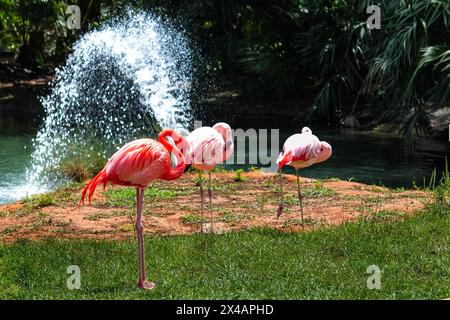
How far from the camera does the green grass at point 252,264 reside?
495 centimetres

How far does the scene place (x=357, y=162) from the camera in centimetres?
1282

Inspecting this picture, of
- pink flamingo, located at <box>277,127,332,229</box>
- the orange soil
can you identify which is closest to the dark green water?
the orange soil

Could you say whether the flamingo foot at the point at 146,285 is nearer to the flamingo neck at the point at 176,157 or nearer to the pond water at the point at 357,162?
the flamingo neck at the point at 176,157

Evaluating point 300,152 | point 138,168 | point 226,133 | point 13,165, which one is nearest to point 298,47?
point 13,165

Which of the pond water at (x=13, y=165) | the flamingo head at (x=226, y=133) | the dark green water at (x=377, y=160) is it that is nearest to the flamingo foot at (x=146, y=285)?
the flamingo head at (x=226, y=133)

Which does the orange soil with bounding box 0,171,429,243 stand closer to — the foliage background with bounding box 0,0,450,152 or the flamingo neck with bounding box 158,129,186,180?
the flamingo neck with bounding box 158,129,186,180

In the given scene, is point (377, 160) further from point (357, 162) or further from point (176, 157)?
point (176, 157)

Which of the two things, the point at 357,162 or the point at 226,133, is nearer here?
the point at 226,133

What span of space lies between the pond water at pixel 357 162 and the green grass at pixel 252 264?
12.5 ft

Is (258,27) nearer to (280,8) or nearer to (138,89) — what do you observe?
(280,8)

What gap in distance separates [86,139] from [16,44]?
12.5 meters

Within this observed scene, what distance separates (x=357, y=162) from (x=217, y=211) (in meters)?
5.47
